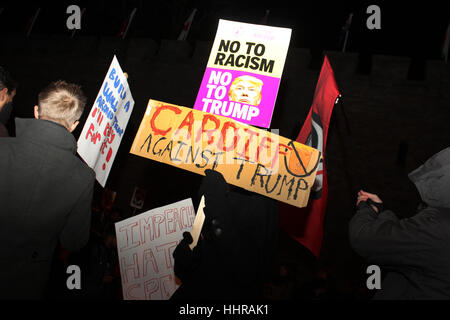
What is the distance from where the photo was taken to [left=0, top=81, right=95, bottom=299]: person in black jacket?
1.48m

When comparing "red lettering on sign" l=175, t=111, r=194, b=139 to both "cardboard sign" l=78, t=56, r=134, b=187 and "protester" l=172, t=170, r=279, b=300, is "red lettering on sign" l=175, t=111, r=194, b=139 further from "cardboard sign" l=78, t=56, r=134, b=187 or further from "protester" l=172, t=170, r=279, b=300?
"cardboard sign" l=78, t=56, r=134, b=187

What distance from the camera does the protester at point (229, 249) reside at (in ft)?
5.74

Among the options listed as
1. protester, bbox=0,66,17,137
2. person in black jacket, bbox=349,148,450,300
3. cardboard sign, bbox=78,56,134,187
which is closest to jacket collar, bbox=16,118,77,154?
protester, bbox=0,66,17,137

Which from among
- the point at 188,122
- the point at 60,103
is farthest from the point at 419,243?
the point at 60,103

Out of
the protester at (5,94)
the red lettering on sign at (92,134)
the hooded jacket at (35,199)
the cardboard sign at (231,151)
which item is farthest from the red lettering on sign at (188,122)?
the protester at (5,94)

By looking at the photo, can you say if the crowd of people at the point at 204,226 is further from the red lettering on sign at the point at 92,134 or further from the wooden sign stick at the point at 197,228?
the red lettering on sign at the point at 92,134

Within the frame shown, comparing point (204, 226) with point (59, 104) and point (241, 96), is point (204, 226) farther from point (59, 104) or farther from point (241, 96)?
point (241, 96)

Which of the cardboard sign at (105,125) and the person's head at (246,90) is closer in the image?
the cardboard sign at (105,125)

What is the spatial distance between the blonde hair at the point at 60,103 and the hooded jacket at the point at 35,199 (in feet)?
0.25

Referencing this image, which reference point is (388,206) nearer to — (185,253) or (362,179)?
(362,179)

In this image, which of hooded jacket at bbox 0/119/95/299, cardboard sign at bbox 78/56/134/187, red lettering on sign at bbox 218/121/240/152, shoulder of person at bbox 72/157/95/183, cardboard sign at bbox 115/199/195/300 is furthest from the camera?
cardboard sign at bbox 115/199/195/300

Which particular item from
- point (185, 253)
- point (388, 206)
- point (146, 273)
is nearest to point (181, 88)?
point (388, 206)

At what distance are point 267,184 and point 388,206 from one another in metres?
5.52

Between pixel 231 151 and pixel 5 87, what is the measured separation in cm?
143
